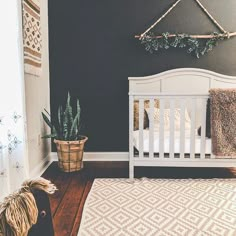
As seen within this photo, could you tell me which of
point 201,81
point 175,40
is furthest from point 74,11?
point 201,81

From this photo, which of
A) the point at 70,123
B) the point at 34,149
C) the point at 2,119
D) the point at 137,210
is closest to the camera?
the point at 2,119

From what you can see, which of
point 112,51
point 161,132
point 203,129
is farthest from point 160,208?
point 112,51

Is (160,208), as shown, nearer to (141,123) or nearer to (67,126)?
(141,123)

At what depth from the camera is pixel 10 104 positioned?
1.54 m

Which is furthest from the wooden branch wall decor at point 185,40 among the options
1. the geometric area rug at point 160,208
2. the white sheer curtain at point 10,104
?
the white sheer curtain at point 10,104

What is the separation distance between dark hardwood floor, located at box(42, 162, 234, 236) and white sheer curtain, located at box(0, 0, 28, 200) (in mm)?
453

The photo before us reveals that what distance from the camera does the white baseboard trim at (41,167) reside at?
104 inches

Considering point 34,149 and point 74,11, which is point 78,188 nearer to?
point 34,149

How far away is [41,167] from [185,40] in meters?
2.12

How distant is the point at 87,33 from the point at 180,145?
66.0 inches

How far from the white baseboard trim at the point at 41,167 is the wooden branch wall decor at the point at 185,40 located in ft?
5.55

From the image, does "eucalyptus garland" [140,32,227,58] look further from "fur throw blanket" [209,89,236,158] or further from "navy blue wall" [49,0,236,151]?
"fur throw blanket" [209,89,236,158]

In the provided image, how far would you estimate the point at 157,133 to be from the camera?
8.98 ft

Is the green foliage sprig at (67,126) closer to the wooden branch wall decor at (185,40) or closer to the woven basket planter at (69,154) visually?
the woven basket planter at (69,154)
